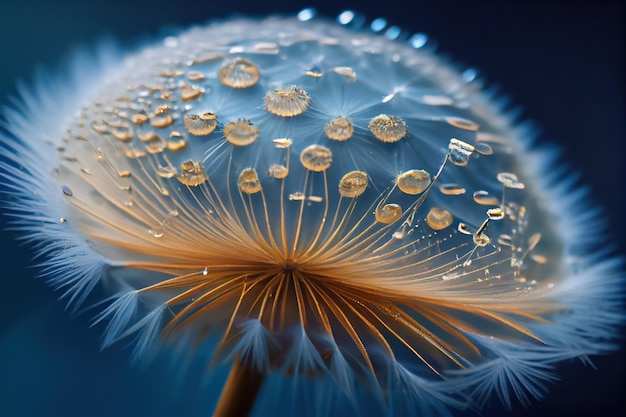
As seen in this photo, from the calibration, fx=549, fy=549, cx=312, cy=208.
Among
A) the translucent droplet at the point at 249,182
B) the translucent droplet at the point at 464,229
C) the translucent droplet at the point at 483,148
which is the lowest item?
the translucent droplet at the point at 249,182

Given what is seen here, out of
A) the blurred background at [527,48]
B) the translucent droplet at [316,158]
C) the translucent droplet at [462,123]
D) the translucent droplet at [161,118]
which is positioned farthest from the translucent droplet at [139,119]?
the blurred background at [527,48]

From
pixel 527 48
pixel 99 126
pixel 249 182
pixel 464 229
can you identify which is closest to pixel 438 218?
pixel 464 229

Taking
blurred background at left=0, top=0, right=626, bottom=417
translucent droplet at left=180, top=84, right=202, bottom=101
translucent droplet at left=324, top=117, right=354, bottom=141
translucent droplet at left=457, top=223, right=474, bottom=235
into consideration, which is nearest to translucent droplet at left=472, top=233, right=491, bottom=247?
translucent droplet at left=457, top=223, right=474, bottom=235

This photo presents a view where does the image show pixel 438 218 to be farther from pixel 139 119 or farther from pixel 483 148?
pixel 139 119

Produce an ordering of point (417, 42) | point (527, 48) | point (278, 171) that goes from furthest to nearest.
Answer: point (527, 48)
point (417, 42)
point (278, 171)

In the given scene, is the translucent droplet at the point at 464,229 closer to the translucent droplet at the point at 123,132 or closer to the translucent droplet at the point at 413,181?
the translucent droplet at the point at 413,181

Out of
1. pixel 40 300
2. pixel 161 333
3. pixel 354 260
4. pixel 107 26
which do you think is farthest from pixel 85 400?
pixel 107 26

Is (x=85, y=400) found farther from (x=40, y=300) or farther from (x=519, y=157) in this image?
(x=519, y=157)
